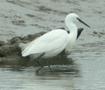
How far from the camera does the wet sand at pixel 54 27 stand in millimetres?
11344

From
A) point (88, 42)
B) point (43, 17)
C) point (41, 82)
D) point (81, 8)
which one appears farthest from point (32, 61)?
point (81, 8)

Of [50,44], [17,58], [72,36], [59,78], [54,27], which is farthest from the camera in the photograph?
[54,27]

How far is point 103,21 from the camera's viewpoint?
23016mm

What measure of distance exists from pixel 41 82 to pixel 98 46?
6426 millimetres

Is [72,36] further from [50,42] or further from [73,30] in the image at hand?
[50,42]

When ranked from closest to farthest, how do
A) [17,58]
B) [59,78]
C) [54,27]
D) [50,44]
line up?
1. [59,78]
2. [50,44]
3. [17,58]
4. [54,27]

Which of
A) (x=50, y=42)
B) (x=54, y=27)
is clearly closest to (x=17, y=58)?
(x=50, y=42)

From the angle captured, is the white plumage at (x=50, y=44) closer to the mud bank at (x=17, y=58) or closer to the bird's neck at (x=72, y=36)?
the bird's neck at (x=72, y=36)

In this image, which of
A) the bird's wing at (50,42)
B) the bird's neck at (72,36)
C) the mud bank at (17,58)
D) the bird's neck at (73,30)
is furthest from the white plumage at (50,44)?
the mud bank at (17,58)

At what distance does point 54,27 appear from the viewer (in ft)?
68.9

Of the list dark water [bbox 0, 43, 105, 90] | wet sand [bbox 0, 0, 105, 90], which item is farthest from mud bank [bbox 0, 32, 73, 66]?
dark water [bbox 0, 43, 105, 90]

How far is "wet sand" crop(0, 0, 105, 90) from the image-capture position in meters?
11.3

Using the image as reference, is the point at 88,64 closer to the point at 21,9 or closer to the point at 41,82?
the point at 41,82

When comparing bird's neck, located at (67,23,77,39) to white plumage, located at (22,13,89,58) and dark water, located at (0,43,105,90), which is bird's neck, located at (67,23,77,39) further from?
dark water, located at (0,43,105,90)
